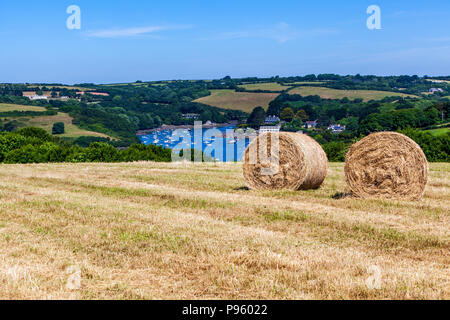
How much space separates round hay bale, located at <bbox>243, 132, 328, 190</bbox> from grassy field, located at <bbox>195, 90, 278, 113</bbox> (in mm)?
111460

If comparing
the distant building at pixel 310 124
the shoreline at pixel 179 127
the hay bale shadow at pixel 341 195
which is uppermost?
the hay bale shadow at pixel 341 195

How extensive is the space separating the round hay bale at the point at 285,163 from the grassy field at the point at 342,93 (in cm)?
12224

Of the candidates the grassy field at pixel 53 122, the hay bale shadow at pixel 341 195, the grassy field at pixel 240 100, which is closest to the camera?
the hay bale shadow at pixel 341 195

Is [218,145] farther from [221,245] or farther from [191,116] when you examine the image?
[191,116]

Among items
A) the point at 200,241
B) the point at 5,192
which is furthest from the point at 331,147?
the point at 200,241

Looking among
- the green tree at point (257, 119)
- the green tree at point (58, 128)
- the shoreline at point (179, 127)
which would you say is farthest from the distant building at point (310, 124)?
the green tree at point (58, 128)

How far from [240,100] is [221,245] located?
436 ft

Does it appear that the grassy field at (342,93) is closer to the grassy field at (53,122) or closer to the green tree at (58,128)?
the grassy field at (53,122)

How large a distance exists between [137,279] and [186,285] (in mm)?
732

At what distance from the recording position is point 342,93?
146m

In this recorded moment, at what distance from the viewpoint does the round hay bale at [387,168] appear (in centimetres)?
1354

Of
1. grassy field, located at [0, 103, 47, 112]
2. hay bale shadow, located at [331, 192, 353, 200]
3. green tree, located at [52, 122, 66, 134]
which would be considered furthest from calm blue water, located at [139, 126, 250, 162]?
grassy field, located at [0, 103, 47, 112]

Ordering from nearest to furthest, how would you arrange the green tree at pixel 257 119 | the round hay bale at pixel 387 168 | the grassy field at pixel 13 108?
the round hay bale at pixel 387 168
the green tree at pixel 257 119
the grassy field at pixel 13 108

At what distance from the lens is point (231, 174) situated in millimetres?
20484
